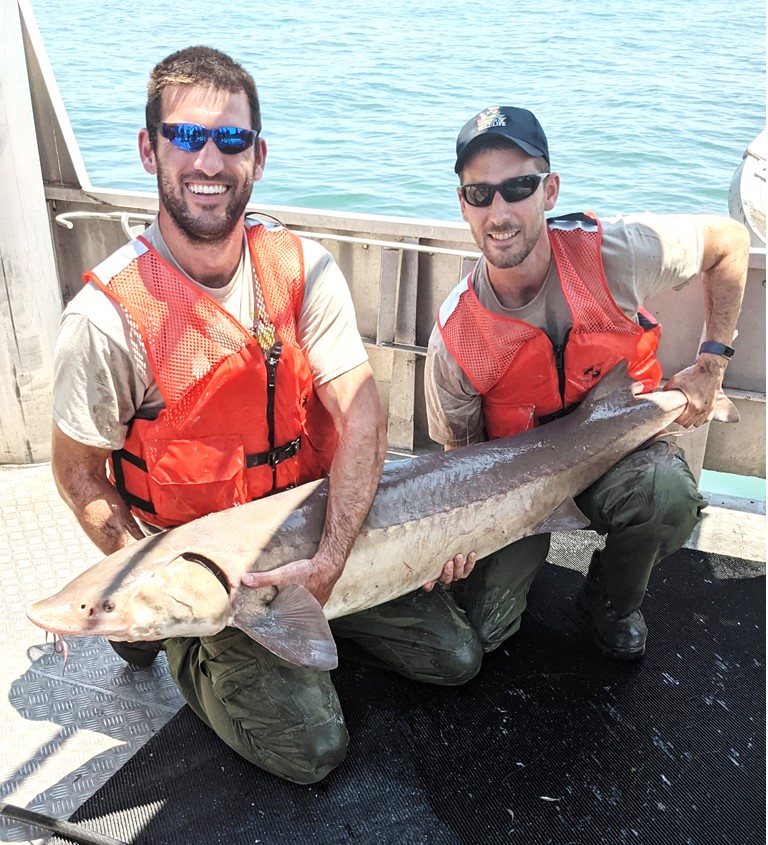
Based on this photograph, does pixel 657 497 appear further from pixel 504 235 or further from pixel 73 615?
pixel 73 615

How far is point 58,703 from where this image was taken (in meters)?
3.24

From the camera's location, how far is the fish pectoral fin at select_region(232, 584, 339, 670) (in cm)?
260

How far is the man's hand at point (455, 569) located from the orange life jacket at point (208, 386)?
0.69m

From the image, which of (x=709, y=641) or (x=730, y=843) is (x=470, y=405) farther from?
(x=730, y=843)

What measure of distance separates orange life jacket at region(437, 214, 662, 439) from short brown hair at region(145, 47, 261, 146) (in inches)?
46.2

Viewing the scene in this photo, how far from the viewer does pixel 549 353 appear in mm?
3475

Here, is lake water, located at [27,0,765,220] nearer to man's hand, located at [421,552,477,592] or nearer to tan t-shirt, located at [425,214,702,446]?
tan t-shirt, located at [425,214,702,446]

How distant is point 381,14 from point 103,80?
36.3ft

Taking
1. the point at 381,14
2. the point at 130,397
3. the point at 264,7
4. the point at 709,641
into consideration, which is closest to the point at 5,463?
the point at 130,397

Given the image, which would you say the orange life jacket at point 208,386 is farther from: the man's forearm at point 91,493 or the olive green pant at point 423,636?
the olive green pant at point 423,636

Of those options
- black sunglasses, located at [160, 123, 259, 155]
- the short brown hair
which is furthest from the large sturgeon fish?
the short brown hair

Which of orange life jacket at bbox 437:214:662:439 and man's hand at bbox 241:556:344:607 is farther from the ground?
orange life jacket at bbox 437:214:662:439

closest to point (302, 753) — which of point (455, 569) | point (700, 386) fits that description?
point (455, 569)

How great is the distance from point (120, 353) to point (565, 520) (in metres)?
1.78
